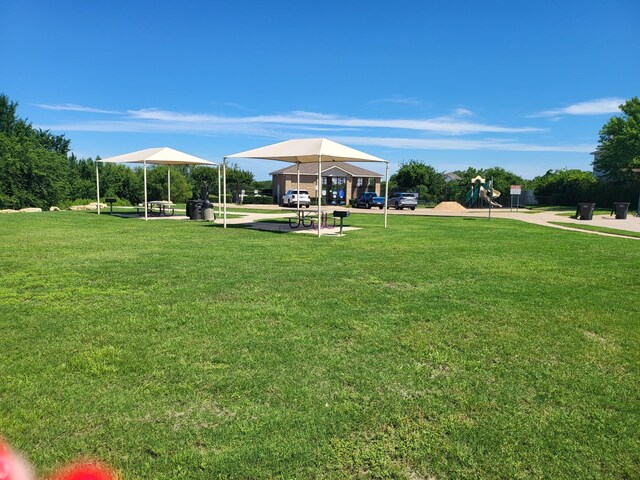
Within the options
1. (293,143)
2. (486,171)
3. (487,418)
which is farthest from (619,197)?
(487,418)

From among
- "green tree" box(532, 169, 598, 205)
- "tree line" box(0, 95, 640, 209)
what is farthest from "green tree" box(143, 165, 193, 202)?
"green tree" box(532, 169, 598, 205)

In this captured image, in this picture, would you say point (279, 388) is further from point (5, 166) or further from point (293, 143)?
point (5, 166)

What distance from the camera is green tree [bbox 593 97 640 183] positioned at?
1662 inches

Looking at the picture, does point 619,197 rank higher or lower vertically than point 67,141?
lower

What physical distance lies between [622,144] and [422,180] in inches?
792

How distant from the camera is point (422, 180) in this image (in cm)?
5462

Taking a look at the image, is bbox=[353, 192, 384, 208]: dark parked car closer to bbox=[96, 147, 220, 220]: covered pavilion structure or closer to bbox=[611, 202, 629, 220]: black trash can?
bbox=[611, 202, 629, 220]: black trash can

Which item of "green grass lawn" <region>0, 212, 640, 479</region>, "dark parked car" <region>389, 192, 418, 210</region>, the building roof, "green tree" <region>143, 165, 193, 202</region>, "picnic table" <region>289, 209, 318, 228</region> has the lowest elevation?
"green grass lawn" <region>0, 212, 640, 479</region>

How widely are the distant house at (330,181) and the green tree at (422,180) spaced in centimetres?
412

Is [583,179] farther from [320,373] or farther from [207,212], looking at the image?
[320,373]

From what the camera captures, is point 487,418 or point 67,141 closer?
point 487,418

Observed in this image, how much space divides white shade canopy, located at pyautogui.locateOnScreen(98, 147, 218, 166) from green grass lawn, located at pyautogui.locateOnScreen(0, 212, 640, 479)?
13251mm

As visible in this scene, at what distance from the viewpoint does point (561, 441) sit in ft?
8.93

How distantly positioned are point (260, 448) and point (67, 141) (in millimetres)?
42167
